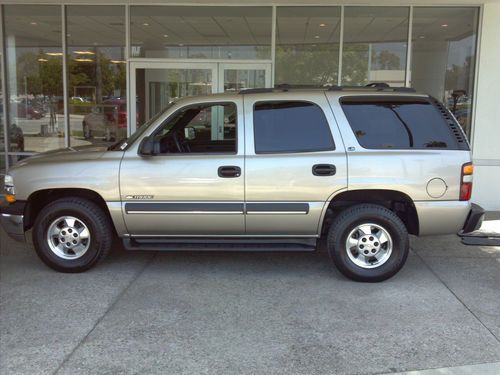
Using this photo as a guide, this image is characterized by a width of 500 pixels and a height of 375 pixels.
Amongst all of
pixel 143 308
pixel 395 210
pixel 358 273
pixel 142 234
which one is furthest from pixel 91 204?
pixel 395 210

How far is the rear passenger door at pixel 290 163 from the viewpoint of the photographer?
5.09 meters

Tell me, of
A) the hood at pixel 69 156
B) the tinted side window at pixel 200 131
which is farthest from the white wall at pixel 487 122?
the hood at pixel 69 156

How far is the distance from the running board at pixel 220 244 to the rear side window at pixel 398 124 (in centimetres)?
120

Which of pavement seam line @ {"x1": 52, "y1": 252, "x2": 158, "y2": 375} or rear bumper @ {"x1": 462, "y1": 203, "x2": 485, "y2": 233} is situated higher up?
rear bumper @ {"x1": 462, "y1": 203, "x2": 485, "y2": 233}

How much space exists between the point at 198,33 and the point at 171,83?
1059 millimetres

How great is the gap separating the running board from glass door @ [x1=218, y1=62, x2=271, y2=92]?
15.7 feet

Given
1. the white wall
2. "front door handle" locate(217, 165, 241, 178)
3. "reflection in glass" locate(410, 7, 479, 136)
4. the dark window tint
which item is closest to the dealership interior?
"reflection in glass" locate(410, 7, 479, 136)

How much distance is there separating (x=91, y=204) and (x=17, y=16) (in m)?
6.31

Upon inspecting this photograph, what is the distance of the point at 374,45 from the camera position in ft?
31.1

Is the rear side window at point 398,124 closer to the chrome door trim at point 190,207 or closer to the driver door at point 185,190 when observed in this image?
the driver door at point 185,190

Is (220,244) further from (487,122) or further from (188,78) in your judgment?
(487,122)

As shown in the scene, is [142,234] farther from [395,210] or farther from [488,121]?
[488,121]

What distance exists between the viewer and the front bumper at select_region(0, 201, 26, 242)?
5.38 m

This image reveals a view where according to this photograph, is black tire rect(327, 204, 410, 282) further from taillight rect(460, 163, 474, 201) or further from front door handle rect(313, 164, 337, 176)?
taillight rect(460, 163, 474, 201)
